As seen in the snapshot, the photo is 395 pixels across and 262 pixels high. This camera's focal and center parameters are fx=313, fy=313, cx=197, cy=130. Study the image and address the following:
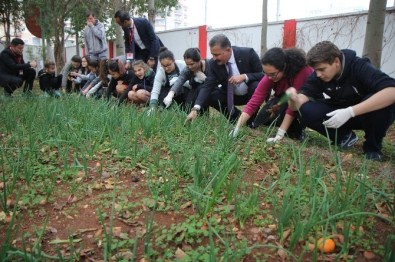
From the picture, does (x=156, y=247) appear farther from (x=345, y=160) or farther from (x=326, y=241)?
(x=345, y=160)

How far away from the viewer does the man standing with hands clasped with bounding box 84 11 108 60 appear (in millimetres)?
5910

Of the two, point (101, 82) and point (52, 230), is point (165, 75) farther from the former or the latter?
point (52, 230)

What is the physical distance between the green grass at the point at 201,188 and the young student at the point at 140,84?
1.46 metres

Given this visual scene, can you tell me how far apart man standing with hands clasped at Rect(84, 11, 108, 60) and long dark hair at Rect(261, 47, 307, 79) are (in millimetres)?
4185

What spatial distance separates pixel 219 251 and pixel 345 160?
1.16 meters

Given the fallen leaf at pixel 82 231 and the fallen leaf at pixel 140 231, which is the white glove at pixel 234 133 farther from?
the fallen leaf at pixel 82 231

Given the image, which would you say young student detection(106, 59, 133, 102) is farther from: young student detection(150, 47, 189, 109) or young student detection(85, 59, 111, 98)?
young student detection(150, 47, 189, 109)

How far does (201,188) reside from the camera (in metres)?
1.50

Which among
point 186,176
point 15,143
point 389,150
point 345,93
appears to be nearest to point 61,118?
point 15,143

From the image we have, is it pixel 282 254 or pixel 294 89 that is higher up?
pixel 294 89

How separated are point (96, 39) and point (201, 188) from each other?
5454 millimetres

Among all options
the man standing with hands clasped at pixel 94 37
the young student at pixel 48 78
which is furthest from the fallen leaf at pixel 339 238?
the young student at pixel 48 78

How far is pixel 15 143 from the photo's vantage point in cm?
222

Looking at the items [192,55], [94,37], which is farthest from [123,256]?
[94,37]
